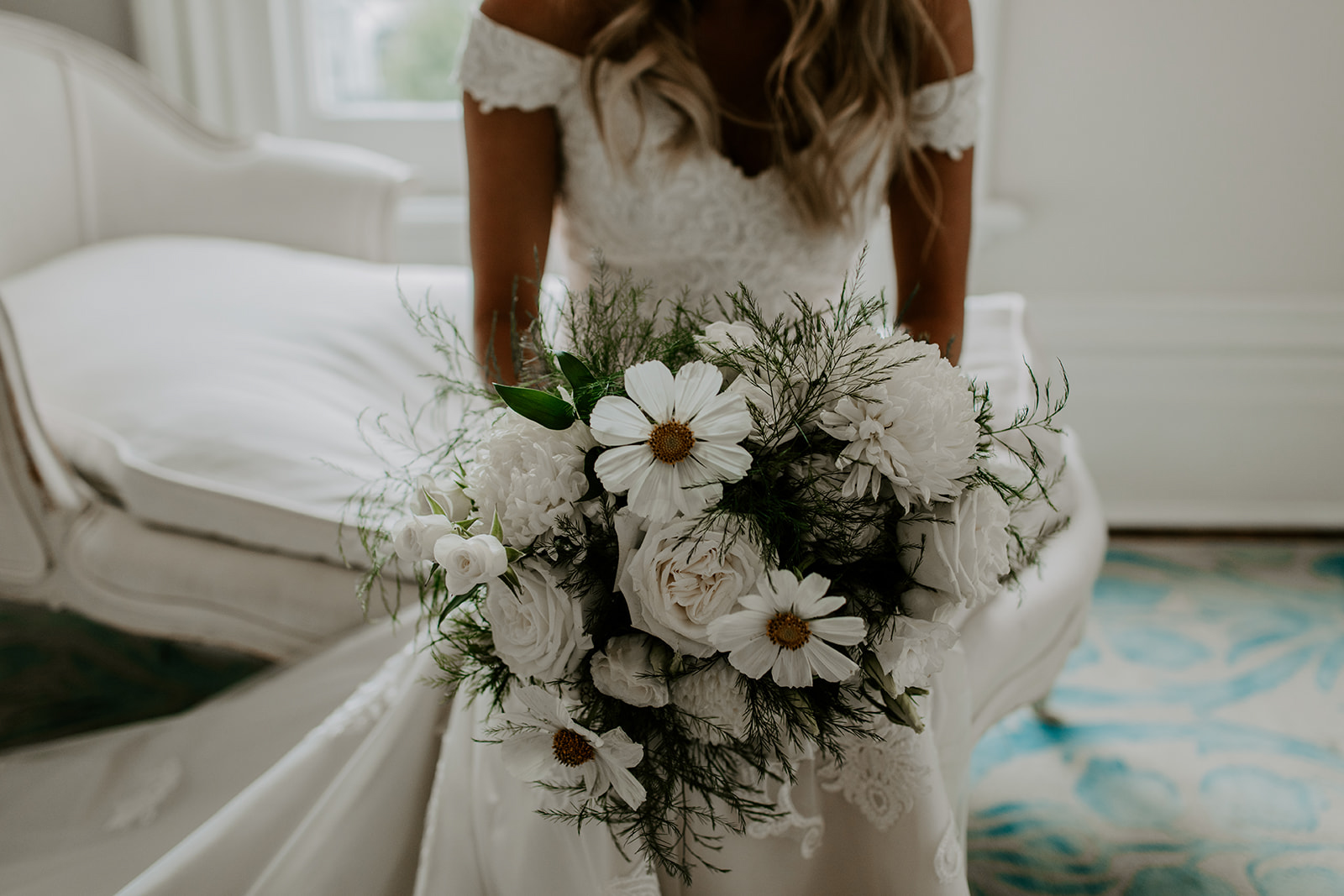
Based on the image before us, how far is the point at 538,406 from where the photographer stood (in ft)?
1.70

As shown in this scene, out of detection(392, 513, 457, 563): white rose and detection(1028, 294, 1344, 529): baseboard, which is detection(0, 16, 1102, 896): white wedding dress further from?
detection(1028, 294, 1344, 529): baseboard

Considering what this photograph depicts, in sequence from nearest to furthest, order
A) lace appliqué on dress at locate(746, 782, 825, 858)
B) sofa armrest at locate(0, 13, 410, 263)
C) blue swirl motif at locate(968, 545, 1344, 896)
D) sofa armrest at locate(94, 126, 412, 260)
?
lace appliqué on dress at locate(746, 782, 825, 858) < blue swirl motif at locate(968, 545, 1344, 896) < sofa armrest at locate(0, 13, 410, 263) < sofa armrest at locate(94, 126, 412, 260)

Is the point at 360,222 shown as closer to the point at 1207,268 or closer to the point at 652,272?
the point at 652,272

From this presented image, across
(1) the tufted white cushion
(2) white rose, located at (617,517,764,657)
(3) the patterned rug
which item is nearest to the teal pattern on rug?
(3) the patterned rug

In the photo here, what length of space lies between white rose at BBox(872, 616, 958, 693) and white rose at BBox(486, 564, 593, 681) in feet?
0.56

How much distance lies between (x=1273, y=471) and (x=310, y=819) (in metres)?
2.25

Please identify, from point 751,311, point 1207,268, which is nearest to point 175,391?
point 751,311

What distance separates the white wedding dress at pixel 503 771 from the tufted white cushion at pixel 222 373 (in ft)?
0.60

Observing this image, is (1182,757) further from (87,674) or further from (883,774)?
(87,674)

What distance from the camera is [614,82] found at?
0.99 m

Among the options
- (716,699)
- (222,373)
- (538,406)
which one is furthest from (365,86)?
(716,699)

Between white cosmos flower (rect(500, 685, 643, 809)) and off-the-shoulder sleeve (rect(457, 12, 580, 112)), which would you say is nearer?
white cosmos flower (rect(500, 685, 643, 809))

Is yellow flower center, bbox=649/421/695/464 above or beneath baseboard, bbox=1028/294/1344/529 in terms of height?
above

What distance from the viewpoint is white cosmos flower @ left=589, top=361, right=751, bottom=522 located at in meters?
0.48
